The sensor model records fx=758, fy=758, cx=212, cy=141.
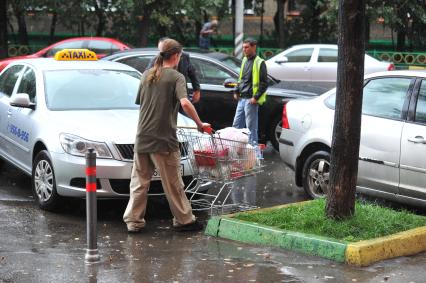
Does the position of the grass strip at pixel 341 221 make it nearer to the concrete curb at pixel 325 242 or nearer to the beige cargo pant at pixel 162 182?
the concrete curb at pixel 325 242

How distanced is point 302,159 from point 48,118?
302 cm

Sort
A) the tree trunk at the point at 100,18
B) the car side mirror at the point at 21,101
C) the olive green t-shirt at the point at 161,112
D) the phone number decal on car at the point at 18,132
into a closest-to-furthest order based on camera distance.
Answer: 1. the olive green t-shirt at the point at 161,112
2. the car side mirror at the point at 21,101
3. the phone number decal on car at the point at 18,132
4. the tree trunk at the point at 100,18

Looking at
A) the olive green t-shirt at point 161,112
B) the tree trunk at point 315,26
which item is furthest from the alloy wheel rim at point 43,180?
the tree trunk at point 315,26

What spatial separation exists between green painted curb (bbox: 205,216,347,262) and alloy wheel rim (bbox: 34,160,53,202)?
1.92 meters

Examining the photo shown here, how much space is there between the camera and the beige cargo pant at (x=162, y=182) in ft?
24.1

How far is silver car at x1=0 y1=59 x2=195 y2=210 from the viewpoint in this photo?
7.87 metres

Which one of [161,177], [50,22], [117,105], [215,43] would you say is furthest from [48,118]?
[50,22]

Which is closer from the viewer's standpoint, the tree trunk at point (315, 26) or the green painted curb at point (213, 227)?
the green painted curb at point (213, 227)

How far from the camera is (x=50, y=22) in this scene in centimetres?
3369

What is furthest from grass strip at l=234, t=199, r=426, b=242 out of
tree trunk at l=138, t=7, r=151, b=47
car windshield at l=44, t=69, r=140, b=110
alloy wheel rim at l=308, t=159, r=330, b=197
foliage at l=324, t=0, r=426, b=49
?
tree trunk at l=138, t=7, r=151, b=47

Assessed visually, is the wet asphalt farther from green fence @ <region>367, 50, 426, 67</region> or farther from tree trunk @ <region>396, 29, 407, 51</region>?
tree trunk @ <region>396, 29, 407, 51</region>

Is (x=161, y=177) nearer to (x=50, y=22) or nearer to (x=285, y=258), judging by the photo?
(x=285, y=258)

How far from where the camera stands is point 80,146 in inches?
312

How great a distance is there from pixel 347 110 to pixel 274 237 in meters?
1.33
